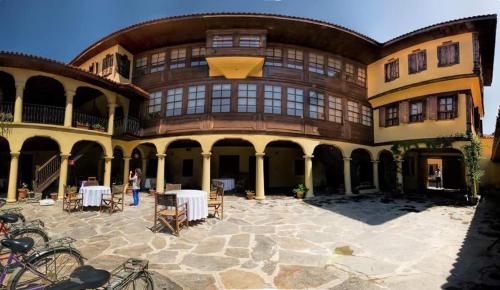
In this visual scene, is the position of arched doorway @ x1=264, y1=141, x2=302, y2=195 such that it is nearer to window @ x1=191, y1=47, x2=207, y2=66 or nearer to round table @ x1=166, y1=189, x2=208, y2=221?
window @ x1=191, y1=47, x2=207, y2=66

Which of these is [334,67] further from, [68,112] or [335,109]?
[68,112]

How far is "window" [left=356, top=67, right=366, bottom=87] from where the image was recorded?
1771cm

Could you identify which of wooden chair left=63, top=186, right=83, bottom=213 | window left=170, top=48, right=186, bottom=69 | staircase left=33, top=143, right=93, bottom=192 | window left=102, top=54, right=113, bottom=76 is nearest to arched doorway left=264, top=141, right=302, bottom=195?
window left=170, top=48, right=186, bottom=69

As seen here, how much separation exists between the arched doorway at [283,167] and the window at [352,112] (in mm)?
4519

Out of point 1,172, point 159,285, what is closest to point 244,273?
point 159,285

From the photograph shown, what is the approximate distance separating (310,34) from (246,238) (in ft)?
40.8

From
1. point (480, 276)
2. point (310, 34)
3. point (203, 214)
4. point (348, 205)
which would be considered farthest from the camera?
point (310, 34)

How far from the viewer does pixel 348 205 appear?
40.2 ft

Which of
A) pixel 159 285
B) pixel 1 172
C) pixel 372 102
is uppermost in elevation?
pixel 372 102

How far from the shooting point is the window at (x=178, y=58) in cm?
1564

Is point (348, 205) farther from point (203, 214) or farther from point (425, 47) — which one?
point (425, 47)

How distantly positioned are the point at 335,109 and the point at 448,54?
21.9ft

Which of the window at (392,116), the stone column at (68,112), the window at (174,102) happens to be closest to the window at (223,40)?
the window at (174,102)

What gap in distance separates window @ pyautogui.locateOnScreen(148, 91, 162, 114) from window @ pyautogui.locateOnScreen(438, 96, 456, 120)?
1642 cm
